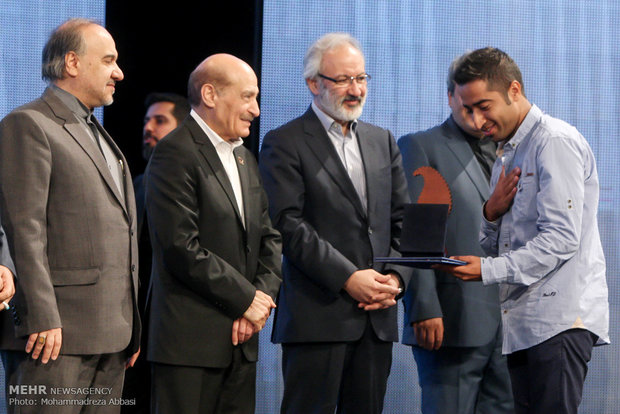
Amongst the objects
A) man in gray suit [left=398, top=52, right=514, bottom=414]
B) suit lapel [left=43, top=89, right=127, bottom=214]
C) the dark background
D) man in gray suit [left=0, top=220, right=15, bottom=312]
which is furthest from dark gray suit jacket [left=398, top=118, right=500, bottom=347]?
man in gray suit [left=0, top=220, right=15, bottom=312]

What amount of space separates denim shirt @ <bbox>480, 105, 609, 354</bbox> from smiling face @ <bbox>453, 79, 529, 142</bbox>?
5cm

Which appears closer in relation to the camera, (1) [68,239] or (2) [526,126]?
(1) [68,239]

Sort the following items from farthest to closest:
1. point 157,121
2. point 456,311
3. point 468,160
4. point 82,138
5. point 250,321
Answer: point 157,121 < point 468,160 < point 456,311 < point 250,321 < point 82,138

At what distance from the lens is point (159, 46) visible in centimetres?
408

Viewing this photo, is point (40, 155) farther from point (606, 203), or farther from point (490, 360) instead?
point (606, 203)

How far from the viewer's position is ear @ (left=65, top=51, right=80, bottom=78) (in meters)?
2.71

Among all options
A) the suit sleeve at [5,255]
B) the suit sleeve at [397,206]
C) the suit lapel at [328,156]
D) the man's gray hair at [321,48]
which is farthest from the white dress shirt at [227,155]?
the suit sleeve at [5,255]

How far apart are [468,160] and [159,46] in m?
1.65

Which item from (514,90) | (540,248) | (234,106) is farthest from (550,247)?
(234,106)

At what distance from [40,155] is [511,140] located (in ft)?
5.18

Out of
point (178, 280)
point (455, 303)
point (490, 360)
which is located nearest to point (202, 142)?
point (178, 280)

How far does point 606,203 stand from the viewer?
14.3 feet

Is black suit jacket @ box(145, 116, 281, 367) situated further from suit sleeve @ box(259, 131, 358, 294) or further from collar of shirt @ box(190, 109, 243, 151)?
suit sleeve @ box(259, 131, 358, 294)

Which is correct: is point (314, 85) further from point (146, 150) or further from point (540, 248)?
point (540, 248)
